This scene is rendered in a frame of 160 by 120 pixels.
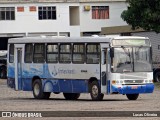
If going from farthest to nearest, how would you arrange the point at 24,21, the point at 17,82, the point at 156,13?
the point at 24,21 < the point at 156,13 < the point at 17,82

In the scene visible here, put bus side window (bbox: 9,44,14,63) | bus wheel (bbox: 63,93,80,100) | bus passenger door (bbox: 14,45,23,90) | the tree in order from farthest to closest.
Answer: the tree < bus side window (bbox: 9,44,14,63) < bus passenger door (bbox: 14,45,23,90) < bus wheel (bbox: 63,93,80,100)

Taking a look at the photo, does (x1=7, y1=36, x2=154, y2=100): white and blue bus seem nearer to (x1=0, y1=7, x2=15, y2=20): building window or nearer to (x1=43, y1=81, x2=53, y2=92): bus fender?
(x1=43, y1=81, x2=53, y2=92): bus fender

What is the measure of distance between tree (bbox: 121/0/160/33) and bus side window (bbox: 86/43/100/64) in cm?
1969

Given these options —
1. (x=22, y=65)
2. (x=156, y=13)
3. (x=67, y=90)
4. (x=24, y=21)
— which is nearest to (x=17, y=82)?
(x=22, y=65)

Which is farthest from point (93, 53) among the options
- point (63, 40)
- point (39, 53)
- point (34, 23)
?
point (34, 23)

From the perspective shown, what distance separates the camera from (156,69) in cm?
5662

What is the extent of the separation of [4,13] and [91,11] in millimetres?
8877

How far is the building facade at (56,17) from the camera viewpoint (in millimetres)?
79562

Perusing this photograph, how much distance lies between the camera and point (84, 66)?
3450cm

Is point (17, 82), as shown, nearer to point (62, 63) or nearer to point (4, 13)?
point (62, 63)

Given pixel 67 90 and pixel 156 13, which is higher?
pixel 156 13

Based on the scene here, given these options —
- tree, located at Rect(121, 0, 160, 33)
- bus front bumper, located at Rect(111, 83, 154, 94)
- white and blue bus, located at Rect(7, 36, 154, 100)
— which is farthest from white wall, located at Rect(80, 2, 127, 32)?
bus front bumper, located at Rect(111, 83, 154, 94)

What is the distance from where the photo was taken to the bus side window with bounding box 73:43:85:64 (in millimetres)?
34531

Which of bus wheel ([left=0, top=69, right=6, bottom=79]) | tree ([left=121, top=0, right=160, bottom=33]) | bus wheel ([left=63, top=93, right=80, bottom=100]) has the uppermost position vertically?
tree ([left=121, top=0, right=160, bottom=33])
